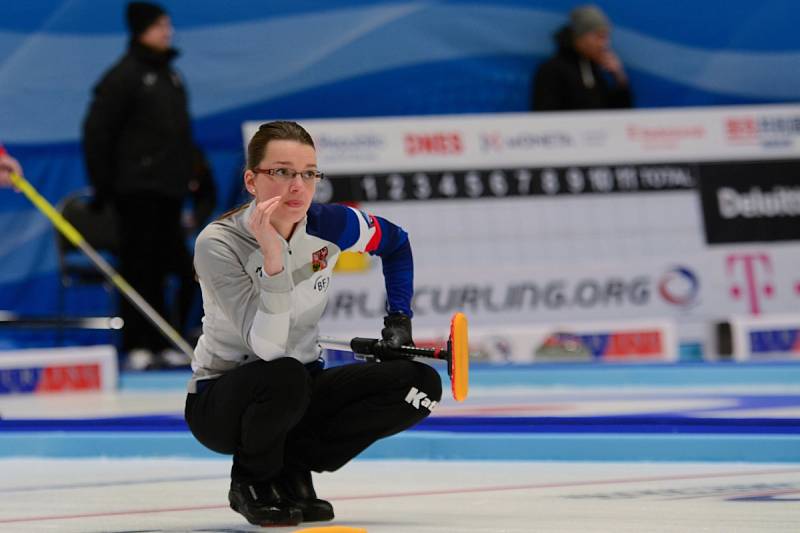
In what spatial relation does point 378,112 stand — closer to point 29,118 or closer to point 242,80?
point 242,80

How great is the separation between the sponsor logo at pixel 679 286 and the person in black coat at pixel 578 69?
128cm

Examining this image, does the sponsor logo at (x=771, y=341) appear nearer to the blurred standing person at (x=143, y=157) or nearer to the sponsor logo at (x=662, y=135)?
the sponsor logo at (x=662, y=135)

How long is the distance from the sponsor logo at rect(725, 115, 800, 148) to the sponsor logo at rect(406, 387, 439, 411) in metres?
6.40

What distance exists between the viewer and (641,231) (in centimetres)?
895

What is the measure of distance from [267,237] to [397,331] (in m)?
0.49

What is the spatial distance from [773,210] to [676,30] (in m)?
1.55

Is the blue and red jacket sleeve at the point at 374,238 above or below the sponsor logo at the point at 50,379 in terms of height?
above

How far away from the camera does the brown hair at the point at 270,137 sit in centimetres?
316

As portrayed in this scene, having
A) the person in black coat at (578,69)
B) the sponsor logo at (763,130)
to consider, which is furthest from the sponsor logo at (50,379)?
the sponsor logo at (763,130)

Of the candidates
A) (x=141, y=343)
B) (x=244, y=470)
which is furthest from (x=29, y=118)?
(x=244, y=470)

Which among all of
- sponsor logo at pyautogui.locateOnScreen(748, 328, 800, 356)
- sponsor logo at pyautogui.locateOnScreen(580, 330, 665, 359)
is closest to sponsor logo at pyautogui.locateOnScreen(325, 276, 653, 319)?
sponsor logo at pyautogui.locateOnScreen(580, 330, 665, 359)

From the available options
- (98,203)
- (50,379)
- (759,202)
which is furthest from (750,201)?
(50,379)

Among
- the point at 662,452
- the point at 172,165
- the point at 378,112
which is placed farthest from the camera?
the point at 378,112

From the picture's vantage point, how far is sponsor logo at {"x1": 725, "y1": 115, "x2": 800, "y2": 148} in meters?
9.31
